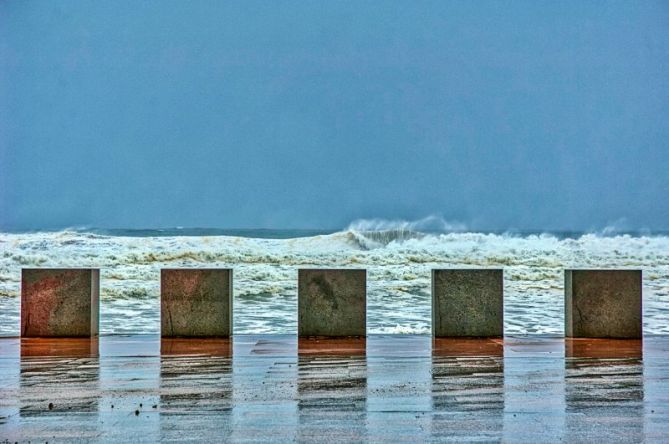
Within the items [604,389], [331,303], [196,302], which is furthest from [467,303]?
[604,389]

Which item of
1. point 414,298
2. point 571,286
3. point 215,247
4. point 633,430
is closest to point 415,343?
point 571,286

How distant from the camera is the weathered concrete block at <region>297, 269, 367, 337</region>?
49.6ft

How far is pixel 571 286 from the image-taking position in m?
15.0

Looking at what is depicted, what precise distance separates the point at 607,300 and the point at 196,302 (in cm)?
614

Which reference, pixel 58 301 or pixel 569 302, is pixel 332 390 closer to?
pixel 569 302

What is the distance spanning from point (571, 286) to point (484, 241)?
4336cm

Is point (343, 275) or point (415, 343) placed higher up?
point (343, 275)

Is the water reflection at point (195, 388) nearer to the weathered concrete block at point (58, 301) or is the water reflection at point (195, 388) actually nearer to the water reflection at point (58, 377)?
the water reflection at point (58, 377)

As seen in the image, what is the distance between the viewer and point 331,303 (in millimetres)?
15219

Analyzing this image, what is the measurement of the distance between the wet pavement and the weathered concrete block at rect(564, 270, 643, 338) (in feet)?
1.48

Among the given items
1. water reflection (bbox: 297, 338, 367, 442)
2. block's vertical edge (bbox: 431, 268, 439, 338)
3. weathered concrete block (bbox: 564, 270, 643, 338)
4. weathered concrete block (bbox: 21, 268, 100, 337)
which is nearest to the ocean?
block's vertical edge (bbox: 431, 268, 439, 338)

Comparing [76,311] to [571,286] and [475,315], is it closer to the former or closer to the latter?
[475,315]

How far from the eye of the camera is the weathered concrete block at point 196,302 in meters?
15.1

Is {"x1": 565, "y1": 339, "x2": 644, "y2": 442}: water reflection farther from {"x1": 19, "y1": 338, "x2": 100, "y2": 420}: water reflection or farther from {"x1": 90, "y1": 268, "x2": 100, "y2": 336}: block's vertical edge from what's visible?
{"x1": 90, "y1": 268, "x2": 100, "y2": 336}: block's vertical edge
